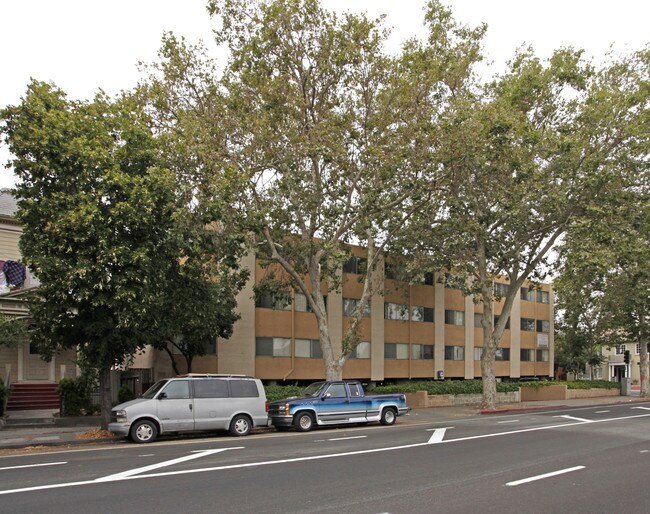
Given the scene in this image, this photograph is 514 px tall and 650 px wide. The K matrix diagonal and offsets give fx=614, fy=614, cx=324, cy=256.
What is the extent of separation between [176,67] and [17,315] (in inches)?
435

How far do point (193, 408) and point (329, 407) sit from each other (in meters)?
4.81

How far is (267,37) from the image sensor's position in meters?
21.2

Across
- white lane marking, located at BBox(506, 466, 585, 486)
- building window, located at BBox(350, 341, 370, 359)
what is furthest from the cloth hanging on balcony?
white lane marking, located at BBox(506, 466, 585, 486)

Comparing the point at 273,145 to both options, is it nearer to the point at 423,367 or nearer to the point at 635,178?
the point at 635,178

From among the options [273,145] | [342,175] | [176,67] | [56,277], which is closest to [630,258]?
[342,175]

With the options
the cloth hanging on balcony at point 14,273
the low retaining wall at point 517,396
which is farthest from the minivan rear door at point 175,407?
the low retaining wall at point 517,396

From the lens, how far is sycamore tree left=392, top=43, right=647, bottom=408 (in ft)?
80.0

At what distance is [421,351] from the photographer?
1522 inches

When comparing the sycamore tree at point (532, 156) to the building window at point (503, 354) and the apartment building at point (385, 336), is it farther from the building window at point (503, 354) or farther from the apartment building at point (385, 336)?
the building window at point (503, 354)

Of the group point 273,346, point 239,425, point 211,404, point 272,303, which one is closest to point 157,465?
point 211,404

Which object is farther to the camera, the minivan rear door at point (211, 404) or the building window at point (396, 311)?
the building window at point (396, 311)

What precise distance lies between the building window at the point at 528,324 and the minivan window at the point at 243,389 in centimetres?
3435

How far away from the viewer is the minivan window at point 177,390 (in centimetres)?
1708

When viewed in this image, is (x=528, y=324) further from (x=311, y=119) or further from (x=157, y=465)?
(x=157, y=465)
